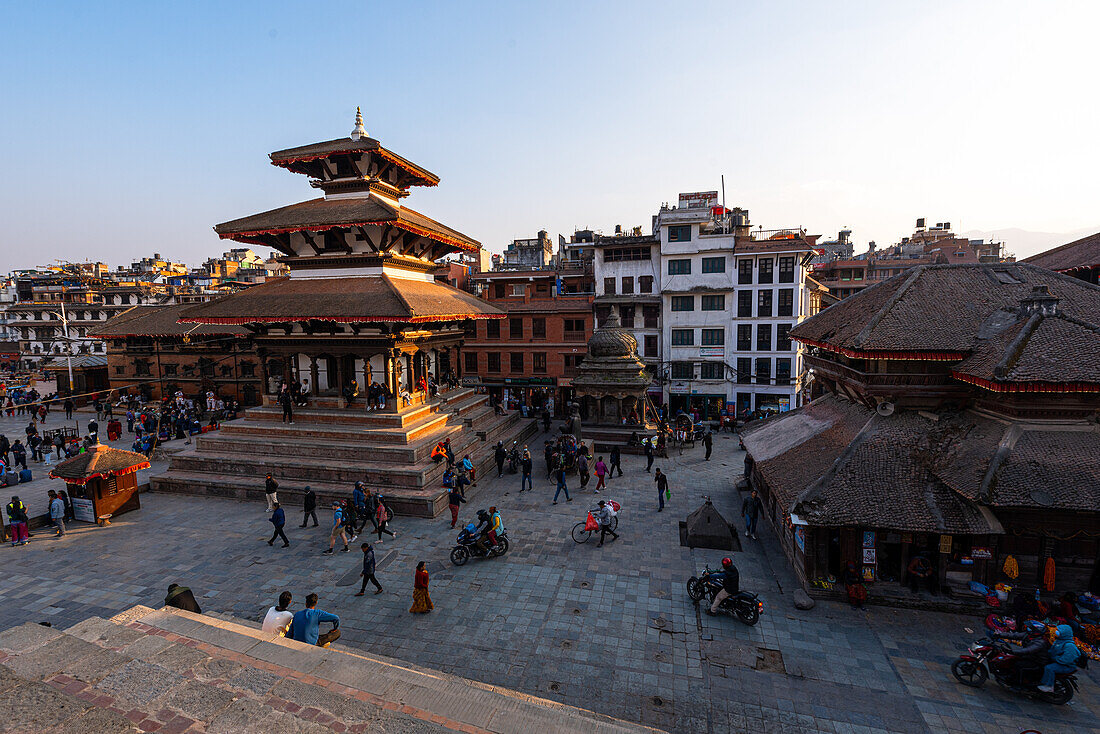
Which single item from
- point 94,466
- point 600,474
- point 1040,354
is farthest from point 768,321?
point 94,466

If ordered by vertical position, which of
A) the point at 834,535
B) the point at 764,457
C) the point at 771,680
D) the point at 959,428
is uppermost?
the point at 959,428

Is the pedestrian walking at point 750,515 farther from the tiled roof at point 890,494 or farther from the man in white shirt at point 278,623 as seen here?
the man in white shirt at point 278,623

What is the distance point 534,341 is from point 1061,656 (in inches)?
1163

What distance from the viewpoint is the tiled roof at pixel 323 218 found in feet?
64.2

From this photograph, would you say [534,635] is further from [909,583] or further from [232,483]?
[232,483]

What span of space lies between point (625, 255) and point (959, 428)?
2532 centimetres

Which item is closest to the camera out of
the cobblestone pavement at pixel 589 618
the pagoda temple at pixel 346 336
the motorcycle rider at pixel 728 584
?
the cobblestone pavement at pixel 589 618

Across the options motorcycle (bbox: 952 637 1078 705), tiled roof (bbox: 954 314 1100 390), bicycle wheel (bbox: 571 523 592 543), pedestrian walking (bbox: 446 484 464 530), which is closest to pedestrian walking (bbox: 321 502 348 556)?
pedestrian walking (bbox: 446 484 464 530)

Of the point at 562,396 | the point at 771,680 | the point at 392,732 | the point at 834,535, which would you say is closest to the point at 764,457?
the point at 834,535

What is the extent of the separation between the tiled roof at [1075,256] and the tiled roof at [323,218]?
25417mm

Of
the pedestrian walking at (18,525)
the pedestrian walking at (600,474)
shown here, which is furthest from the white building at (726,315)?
the pedestrian walking at (18,525)

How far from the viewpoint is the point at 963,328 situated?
12.0m

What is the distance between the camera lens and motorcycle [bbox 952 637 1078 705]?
7941 millimetres

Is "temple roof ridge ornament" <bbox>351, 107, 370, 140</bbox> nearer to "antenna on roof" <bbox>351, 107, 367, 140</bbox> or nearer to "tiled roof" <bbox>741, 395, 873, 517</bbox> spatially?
"antenna on roof" <bbox>351, 107, 367, 140</bbox>
